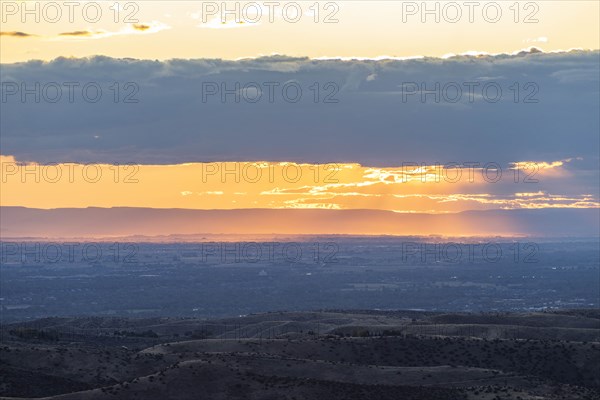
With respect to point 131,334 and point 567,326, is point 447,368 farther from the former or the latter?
point 131,334

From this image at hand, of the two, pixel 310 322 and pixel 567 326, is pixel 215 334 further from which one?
pixel 567 326

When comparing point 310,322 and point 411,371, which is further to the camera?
point 310,322

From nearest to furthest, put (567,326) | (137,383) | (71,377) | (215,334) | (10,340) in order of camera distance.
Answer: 1. (137,383)
2. (71,377)
3. (10,340)
4. (567,326)
5. (215,334)

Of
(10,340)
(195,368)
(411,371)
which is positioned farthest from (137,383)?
(10,340)

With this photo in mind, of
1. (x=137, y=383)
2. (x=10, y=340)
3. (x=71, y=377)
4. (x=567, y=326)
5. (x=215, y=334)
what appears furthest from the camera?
(x=215, y=334)

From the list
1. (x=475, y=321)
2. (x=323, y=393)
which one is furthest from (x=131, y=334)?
(x=323, y=393)

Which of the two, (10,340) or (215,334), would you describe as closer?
(10,340)
